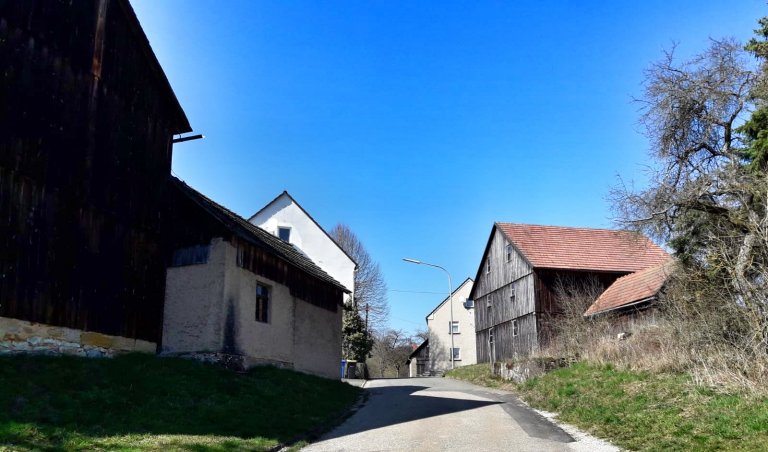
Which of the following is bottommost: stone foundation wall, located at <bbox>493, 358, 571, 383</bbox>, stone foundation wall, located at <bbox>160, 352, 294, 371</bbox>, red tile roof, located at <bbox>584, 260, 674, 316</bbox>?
stone foundation wall, located at <bbox>493, 358, 571, 383</bbox>

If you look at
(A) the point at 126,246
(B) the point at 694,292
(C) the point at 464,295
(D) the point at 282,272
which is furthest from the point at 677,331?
(C) the point at 464,295

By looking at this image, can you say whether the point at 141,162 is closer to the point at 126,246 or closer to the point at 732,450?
the point at 126,246

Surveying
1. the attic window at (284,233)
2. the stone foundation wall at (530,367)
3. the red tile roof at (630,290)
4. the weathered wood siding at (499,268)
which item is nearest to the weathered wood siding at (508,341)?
the weathered wood siding at (499,268)

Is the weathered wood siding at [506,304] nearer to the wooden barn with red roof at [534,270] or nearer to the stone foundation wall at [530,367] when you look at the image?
the wooden barn with red roof at [534,270]

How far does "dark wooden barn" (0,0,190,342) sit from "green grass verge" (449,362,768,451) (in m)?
11.3

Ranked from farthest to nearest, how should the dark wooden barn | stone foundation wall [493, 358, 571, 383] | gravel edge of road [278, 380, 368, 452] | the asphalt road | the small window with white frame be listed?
stone foundation wall [493, 358, 571, 383]
the small window with white frame
the dark wooden barn
the asphalt road
gravel edge of road [278, 380, 368, 452]

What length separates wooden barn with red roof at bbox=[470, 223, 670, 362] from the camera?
3198 cm

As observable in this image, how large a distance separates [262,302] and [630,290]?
59.0ft

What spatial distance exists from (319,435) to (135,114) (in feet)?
33.3

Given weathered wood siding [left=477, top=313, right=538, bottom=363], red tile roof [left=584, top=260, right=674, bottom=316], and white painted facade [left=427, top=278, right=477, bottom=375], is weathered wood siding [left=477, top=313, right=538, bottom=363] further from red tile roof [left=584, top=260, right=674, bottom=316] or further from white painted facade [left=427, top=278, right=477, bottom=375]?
white painted facade [left=427, top=278, right=477, bottom=375]

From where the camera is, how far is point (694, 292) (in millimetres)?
14883

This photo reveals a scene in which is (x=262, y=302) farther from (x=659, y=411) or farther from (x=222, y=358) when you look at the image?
(x=659, y=411)

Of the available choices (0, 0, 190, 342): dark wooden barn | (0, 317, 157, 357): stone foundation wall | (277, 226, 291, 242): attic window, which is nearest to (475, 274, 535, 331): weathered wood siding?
(277, 226, 291, 242): attic window

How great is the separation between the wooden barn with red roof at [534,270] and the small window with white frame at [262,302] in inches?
627
